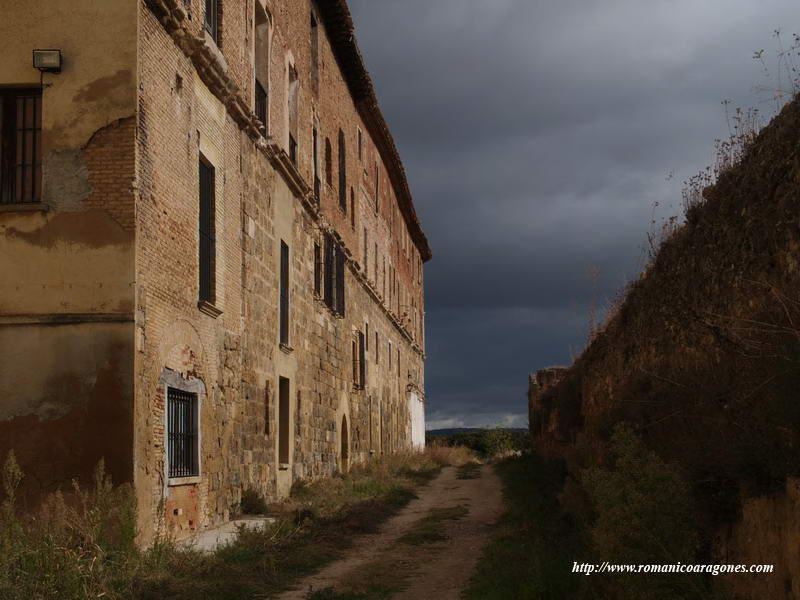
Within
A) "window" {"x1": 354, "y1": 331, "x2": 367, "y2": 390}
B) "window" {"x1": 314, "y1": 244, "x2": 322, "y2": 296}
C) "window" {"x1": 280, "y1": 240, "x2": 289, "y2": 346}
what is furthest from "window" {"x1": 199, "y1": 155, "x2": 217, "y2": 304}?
"window" {"x1": 354, "y1": 331, "x2": 367, "y2": 390}

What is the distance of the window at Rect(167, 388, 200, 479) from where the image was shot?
1174cm

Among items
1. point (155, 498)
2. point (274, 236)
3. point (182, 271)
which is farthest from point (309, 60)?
point (155, 498)

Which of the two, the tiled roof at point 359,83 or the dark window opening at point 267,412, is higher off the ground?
the tiled roof at point 359,83

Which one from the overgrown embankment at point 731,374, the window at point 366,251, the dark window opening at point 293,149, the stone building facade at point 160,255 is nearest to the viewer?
the overgrown embankment at point 731,374

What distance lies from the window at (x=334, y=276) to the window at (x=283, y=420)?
458 cm

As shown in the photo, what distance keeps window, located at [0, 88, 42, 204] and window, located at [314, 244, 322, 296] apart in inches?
433

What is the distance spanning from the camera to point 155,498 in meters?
10.9

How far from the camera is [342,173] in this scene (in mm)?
26188

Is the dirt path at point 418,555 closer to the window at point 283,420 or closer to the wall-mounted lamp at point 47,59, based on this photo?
the window at point 283,420

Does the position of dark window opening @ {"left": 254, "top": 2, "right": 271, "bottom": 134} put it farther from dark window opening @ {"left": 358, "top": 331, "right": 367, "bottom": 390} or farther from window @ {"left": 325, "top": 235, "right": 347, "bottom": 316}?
dark window opening @ {"left": 358, "top": 331, "right": 367, "bottom": 390}

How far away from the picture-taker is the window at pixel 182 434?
11.7 metres

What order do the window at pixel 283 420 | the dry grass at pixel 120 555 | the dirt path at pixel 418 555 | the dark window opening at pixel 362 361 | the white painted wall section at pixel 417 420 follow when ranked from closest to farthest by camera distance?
the dry grass at pixel 120 555
the dirt path at pixel 418 555
the window at pixel 283 420
the dark window opening at pixel 362 361
the white painted wall section at pixel 417 420

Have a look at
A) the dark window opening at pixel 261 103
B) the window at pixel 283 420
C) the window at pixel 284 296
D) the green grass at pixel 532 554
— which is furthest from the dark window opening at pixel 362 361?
the green grass at pixel 532 554

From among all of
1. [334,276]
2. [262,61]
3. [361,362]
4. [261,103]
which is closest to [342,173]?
[334,276]
